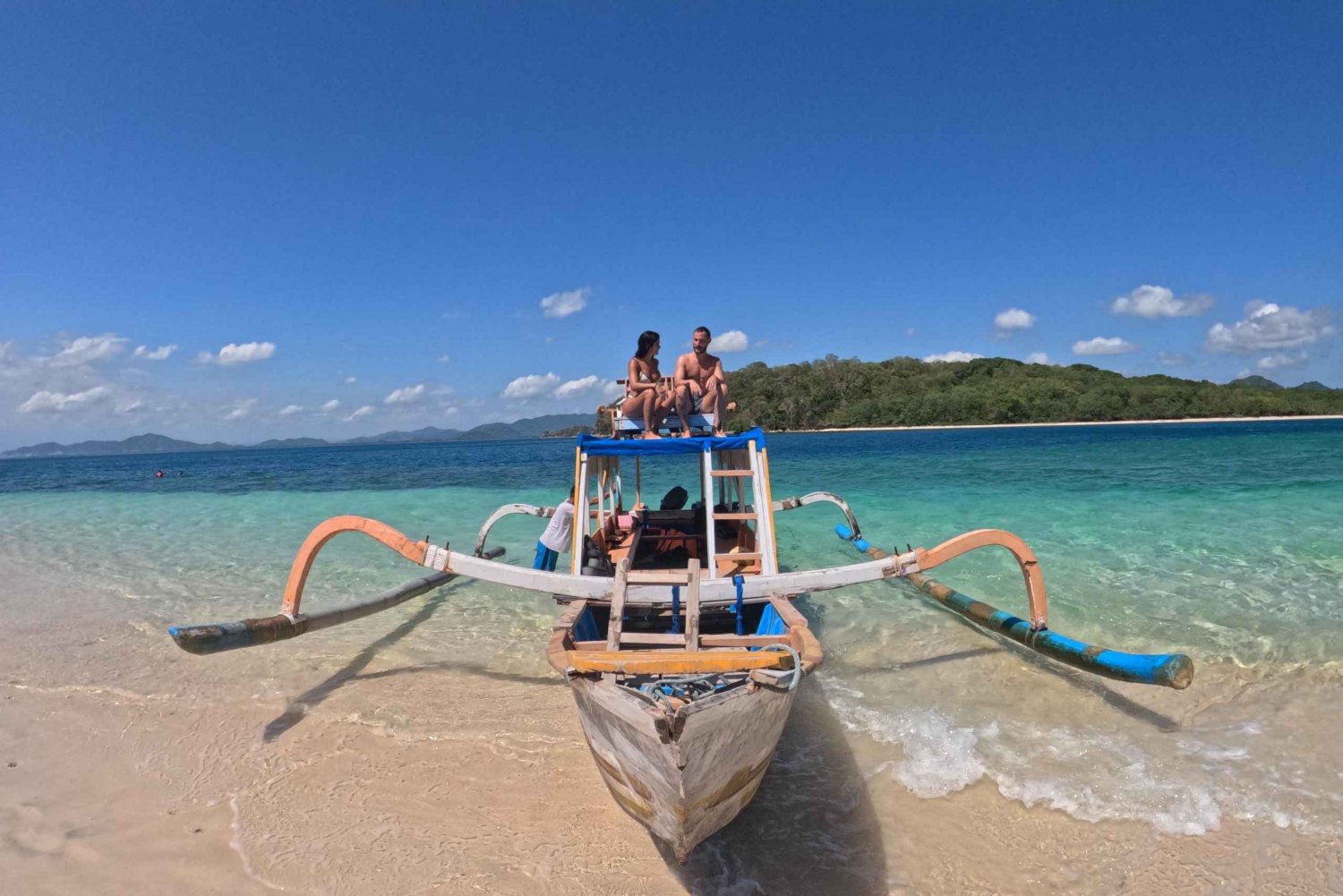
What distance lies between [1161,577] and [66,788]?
39.5 feet

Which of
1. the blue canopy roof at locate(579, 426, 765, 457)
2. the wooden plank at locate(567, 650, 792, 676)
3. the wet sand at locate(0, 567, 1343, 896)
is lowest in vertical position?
the wet sand at locate(0, 567, 1343, 896)

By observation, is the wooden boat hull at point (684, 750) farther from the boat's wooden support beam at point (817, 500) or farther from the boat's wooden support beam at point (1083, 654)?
the boat's wooden support beam at point (817, 500)

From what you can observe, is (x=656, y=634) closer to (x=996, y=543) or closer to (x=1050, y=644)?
(x=996, y=543)

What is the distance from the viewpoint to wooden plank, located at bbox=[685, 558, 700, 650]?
14.6ft

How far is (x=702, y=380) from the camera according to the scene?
766 cm

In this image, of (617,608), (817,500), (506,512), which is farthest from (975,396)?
(617,608)

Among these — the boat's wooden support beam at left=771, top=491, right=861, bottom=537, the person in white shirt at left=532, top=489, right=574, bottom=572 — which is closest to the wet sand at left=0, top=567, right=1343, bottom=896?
the person in white shirt at left=532, top=489, right=574, bottom=572

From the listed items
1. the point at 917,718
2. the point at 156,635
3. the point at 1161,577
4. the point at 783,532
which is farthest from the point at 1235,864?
the point at 783,532

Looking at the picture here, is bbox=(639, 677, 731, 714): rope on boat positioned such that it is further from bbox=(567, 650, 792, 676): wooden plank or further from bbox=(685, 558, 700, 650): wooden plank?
bbox=(685, 558, 700, 650): wooden plank

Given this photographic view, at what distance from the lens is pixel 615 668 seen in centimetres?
354

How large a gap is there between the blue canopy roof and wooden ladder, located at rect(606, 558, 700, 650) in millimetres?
1353

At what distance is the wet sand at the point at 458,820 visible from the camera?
12.0ft

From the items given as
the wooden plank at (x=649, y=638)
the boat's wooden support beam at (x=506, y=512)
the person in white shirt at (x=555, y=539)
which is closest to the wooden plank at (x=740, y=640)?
the wooden plank at (x=649, y=638)

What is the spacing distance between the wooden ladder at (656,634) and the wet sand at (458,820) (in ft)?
3.42
